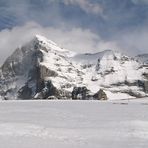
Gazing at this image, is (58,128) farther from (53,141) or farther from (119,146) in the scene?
(119,146)

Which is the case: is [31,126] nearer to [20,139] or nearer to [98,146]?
[20,139]

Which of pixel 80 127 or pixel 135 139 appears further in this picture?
pixel 80 127

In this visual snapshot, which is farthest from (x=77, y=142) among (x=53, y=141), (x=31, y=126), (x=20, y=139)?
(x=31, y=126)

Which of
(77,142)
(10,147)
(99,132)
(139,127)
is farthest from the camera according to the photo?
(139,127)

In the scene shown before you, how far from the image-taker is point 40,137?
3155 centimetres

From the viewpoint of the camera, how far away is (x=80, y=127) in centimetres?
3728

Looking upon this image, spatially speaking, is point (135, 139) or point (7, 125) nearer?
point (135, 139)

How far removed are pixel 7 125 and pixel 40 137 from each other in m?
5.82

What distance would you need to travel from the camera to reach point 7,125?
119ft

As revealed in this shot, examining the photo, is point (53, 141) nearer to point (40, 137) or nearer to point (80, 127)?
point (40, 137)

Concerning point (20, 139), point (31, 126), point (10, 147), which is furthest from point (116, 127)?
point (10, 147)

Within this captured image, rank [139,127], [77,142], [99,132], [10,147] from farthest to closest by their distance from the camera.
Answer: [139,127] → [99,132] → [77,142] → [10,147]

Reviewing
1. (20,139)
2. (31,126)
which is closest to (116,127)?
(31,126)

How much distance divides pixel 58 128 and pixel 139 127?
7.40m
